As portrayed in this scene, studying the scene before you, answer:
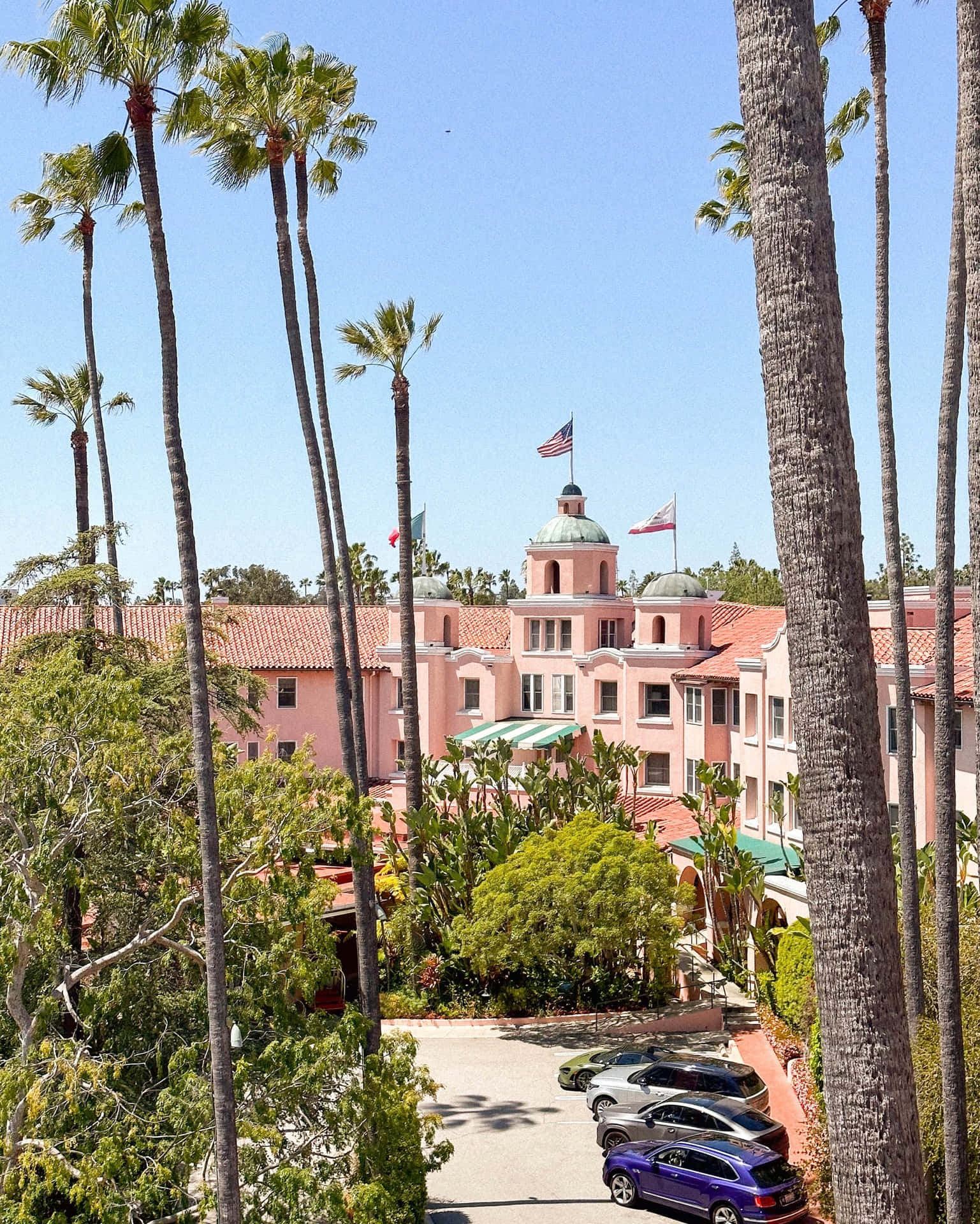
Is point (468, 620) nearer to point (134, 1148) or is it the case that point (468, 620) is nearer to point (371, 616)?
point (371, 616)

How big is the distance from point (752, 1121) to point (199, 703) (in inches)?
477

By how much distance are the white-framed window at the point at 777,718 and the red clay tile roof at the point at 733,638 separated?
2.60m

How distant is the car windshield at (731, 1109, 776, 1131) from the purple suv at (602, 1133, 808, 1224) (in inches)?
22.5

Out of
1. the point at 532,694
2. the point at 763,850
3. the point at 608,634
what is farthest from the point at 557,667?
the point at 763,850

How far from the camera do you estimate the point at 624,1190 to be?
1936cm

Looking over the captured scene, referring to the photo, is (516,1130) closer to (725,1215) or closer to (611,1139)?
(611,1139)

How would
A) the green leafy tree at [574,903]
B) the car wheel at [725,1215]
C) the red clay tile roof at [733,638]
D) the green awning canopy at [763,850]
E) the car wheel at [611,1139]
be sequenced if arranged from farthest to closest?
the red clay tile roof at [733,638] → the green awning canopy at [763,850] → the green leafy tree at [574,903] → the car wheel at [611,1139] → the car wheel at [725,1215]

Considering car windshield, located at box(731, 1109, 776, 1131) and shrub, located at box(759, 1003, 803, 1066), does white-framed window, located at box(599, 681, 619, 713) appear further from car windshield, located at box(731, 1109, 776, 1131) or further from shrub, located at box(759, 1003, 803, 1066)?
car windshield, located at box(731, 1109, 776, 1131)

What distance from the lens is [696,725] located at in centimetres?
4506

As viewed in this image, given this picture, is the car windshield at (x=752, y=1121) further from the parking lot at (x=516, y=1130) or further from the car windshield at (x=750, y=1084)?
the car windshield at (x=750, y=1084)

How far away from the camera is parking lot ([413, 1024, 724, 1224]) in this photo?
19.3 meters

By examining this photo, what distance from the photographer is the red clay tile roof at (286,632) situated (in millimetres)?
51719

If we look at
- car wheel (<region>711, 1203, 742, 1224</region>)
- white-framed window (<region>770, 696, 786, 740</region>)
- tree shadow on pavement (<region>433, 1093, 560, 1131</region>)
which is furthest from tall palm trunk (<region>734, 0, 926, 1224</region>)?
white-framed window (<region>770, 696, 786, 740</region>)

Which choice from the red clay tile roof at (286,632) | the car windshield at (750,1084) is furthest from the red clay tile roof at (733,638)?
the car windshield at (750,1084)
